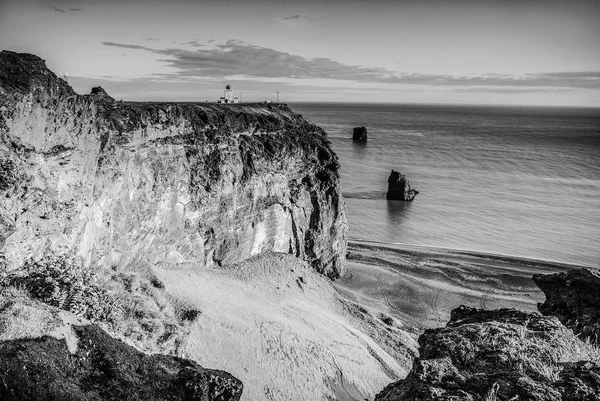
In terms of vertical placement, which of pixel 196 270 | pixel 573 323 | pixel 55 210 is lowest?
pixel 196 270

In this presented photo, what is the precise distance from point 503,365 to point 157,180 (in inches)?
626

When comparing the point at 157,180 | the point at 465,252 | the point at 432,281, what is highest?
the point at 157,180

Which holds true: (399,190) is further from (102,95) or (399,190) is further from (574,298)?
(574,298)

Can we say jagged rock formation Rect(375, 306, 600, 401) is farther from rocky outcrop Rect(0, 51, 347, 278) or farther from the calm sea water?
the calm sea water

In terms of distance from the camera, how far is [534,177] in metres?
67.6

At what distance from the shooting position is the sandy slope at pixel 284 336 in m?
15.8

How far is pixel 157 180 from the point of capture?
65.7 ft

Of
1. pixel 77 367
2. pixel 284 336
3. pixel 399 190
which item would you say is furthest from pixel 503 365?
pixel 399 190

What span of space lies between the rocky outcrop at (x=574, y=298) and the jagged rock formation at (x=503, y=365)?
179 inches

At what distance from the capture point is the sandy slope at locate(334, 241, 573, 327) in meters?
27.9

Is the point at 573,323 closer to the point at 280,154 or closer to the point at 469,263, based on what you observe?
the point at 280,154

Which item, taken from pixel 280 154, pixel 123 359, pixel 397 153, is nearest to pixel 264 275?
pixel 280 154

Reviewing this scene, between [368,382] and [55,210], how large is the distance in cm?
1256

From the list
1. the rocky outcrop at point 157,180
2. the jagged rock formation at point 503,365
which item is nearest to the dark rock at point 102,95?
the rocky outcrop at point 157,180
